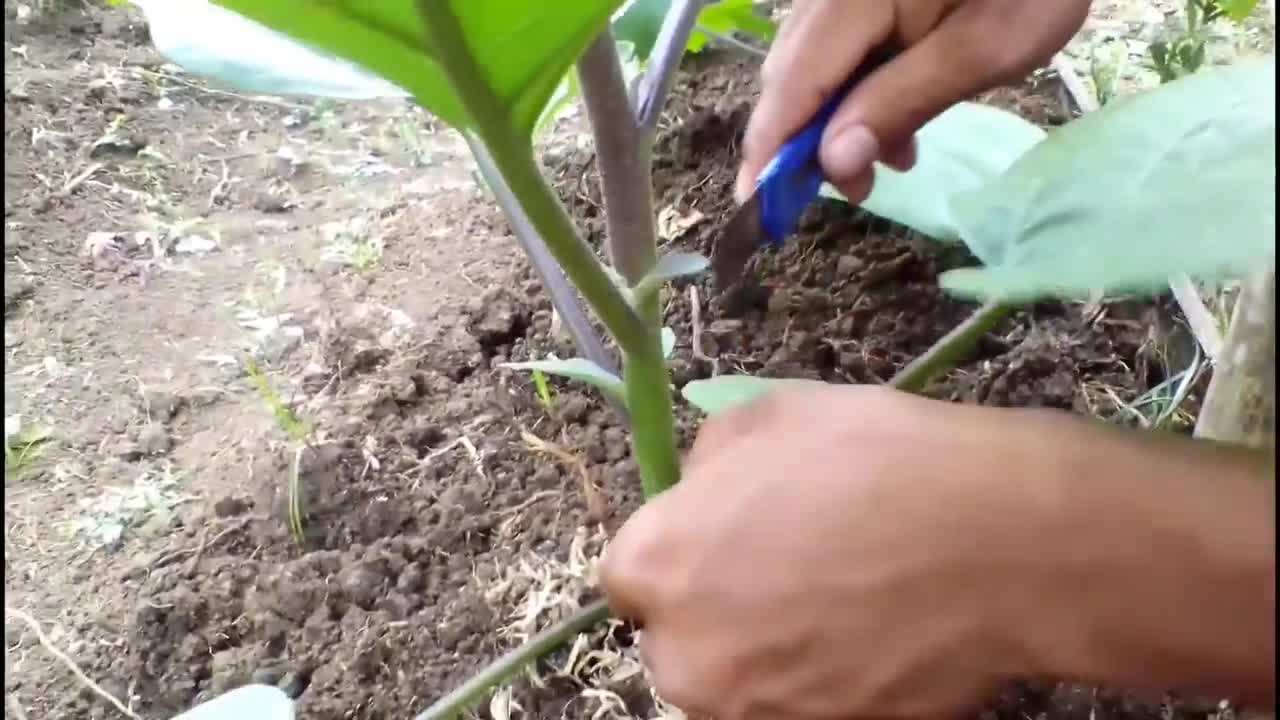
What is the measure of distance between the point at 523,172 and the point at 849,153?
15cm

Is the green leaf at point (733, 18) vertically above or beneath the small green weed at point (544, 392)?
above

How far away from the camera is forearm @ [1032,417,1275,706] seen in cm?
27

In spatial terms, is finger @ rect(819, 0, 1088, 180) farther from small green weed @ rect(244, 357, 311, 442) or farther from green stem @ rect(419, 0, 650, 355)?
small green weed @ rect(244, 357, 311, 442)

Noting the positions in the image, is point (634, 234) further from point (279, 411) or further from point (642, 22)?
point (279, 411)

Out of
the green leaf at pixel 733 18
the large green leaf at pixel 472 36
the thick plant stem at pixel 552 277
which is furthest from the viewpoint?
the green leaf at pixel 733 18

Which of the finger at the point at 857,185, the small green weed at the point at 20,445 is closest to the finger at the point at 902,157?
the finger at the point at 857,185

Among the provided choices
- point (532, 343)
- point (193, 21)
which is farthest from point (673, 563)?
point (532, 343)

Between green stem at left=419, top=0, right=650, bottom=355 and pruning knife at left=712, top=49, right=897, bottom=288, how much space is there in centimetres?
6

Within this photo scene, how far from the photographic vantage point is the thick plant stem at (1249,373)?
0.46 metres

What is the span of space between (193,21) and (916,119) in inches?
15.0

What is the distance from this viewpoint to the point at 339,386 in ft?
2.92

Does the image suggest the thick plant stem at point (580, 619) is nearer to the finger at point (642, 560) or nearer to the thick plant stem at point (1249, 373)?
the thick plant stem at point (1249, 373)

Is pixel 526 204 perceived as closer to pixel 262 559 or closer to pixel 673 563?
pixel 673 563

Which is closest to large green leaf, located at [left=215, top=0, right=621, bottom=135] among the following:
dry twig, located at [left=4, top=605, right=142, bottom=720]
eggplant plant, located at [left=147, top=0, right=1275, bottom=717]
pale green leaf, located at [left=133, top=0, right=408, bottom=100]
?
eggplant plant, located at [left=147, top=0, right=1275, bottom=717]
